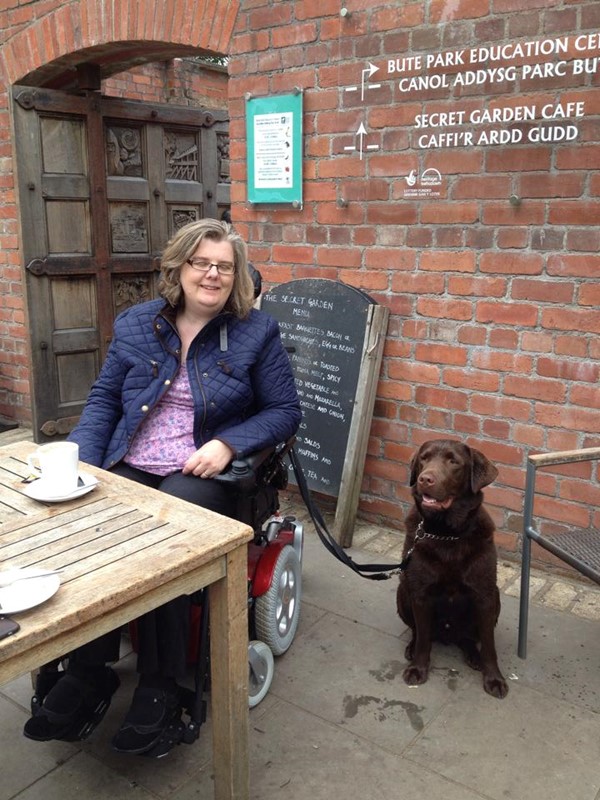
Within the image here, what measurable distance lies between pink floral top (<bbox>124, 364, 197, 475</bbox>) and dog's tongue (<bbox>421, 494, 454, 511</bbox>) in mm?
772

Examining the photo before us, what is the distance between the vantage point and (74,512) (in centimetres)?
182

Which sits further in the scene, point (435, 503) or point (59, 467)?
point (435, 503)

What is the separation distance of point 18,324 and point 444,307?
334cm

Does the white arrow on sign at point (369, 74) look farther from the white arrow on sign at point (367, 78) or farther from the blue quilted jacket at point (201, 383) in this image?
the blue quilted jacket at point (201, 383)

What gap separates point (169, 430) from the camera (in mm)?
2488

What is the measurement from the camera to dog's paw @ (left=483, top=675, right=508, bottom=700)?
2396 mm

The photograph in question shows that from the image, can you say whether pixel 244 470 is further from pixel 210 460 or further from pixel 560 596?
pixel 560 596

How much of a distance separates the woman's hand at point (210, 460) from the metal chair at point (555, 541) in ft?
3.31

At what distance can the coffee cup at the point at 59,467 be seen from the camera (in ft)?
6.10

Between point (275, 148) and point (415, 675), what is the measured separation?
2556mm

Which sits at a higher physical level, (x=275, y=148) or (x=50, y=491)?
(x=275, y=148)

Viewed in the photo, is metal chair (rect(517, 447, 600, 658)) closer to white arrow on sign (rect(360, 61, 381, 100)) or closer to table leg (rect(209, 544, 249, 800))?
table leg (rect(209, 544, 249, 800))

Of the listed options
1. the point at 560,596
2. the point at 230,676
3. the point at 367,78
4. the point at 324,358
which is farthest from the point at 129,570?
the point at 367,78

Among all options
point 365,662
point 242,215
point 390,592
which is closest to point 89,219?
point 242,215
